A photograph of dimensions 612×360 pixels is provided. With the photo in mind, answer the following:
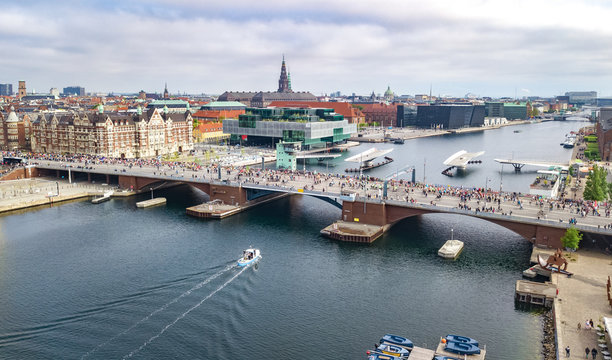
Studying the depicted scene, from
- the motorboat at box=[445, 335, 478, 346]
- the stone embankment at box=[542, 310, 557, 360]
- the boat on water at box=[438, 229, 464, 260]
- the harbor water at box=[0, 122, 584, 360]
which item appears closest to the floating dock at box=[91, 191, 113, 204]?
the harbor water at box=[0, 122, 584, 360]

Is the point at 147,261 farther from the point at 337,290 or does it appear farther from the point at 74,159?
the point at 74,159

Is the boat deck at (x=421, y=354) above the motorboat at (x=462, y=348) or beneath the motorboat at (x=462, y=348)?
beneath

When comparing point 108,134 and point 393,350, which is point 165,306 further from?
point 108,134

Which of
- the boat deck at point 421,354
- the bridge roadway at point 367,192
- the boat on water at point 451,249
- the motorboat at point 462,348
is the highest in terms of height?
the bridge roadway at point 367,192

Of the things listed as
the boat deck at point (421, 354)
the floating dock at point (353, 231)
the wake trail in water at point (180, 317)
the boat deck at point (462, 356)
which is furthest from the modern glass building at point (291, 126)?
the boat deck at point (421, 354)

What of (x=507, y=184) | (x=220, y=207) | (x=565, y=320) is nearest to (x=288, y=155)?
(x=220, y=207)

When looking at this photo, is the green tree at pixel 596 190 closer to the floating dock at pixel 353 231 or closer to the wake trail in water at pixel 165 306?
the floating dock at pixel 353 231

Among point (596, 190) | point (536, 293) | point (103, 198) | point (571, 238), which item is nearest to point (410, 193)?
point (571, 238)
